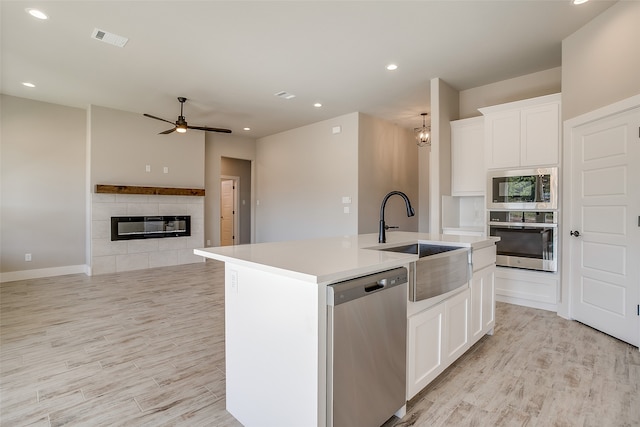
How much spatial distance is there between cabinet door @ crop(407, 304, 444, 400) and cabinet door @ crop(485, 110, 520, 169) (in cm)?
281

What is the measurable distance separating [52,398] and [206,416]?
103 cm

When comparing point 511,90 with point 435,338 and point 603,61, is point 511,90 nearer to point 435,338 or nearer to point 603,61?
point 603,61

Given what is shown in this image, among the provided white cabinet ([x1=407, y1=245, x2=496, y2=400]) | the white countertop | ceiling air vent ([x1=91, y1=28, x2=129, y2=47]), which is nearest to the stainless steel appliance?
white cabinet ([x1=407, y1=245, x2=496, y2=400])

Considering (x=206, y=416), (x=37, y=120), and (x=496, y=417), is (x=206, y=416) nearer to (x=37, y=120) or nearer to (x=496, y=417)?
(x=496, y=417)

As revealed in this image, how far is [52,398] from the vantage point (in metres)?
1.91

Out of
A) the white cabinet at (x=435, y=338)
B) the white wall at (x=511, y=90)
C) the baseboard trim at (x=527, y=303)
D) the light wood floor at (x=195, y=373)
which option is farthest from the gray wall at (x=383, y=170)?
the white cabinet at (x=435, y=338)

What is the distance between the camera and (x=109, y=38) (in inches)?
127

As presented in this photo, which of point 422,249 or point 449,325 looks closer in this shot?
point 449,325

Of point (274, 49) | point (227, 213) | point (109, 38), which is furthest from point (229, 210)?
point (274, 49)

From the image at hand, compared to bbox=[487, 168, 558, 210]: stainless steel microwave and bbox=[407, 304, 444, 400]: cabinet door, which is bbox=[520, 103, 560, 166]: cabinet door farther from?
bbox=[407, 304, 444, 400]: cabinet door

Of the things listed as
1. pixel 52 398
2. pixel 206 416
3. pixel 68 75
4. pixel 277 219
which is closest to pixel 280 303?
pixel 206 416

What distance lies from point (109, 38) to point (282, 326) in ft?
11.9

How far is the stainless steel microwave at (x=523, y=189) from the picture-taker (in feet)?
11.5

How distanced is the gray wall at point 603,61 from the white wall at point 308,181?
10.4 ft
